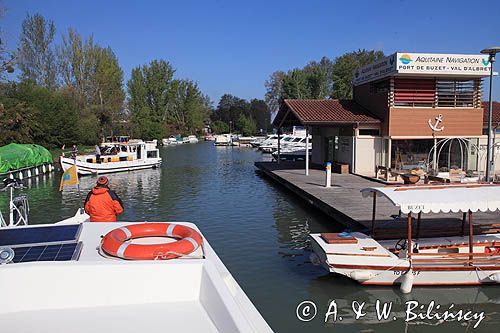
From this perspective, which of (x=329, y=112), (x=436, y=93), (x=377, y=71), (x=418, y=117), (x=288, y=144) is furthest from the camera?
(x=288, y=144)

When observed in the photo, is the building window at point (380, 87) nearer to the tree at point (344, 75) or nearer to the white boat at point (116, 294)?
the white boat at point (116, 294)

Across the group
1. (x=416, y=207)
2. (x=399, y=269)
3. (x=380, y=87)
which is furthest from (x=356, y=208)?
(x=380, y=87)

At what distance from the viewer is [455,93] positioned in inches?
806

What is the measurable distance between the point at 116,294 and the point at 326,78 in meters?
73.4

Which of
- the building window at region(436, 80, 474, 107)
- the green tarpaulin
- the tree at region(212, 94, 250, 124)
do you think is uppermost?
the tree at region(212, 94, 250, 124)

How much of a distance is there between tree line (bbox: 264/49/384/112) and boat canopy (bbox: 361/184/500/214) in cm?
4807

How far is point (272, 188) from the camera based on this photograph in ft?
71.9

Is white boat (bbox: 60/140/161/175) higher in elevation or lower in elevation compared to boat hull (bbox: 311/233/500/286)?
higher

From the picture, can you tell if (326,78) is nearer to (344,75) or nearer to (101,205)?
(344,75)

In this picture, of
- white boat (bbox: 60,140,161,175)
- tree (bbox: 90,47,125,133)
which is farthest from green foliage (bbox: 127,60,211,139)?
white boat (bbox: 60,140,161,175)

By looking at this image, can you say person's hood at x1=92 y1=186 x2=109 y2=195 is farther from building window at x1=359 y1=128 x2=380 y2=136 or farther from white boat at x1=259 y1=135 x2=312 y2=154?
white boat at x1=259 y1=135 x2=312 y2=154

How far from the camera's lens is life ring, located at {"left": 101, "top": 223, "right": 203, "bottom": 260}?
14.2 ft

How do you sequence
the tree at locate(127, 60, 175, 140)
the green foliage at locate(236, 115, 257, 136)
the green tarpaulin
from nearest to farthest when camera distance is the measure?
the green tarpaulin < the tree at locate(127, 60, 175, 140) < the green foliage at locate(236, 115, 257, 136)

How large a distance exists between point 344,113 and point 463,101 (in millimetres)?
5508
